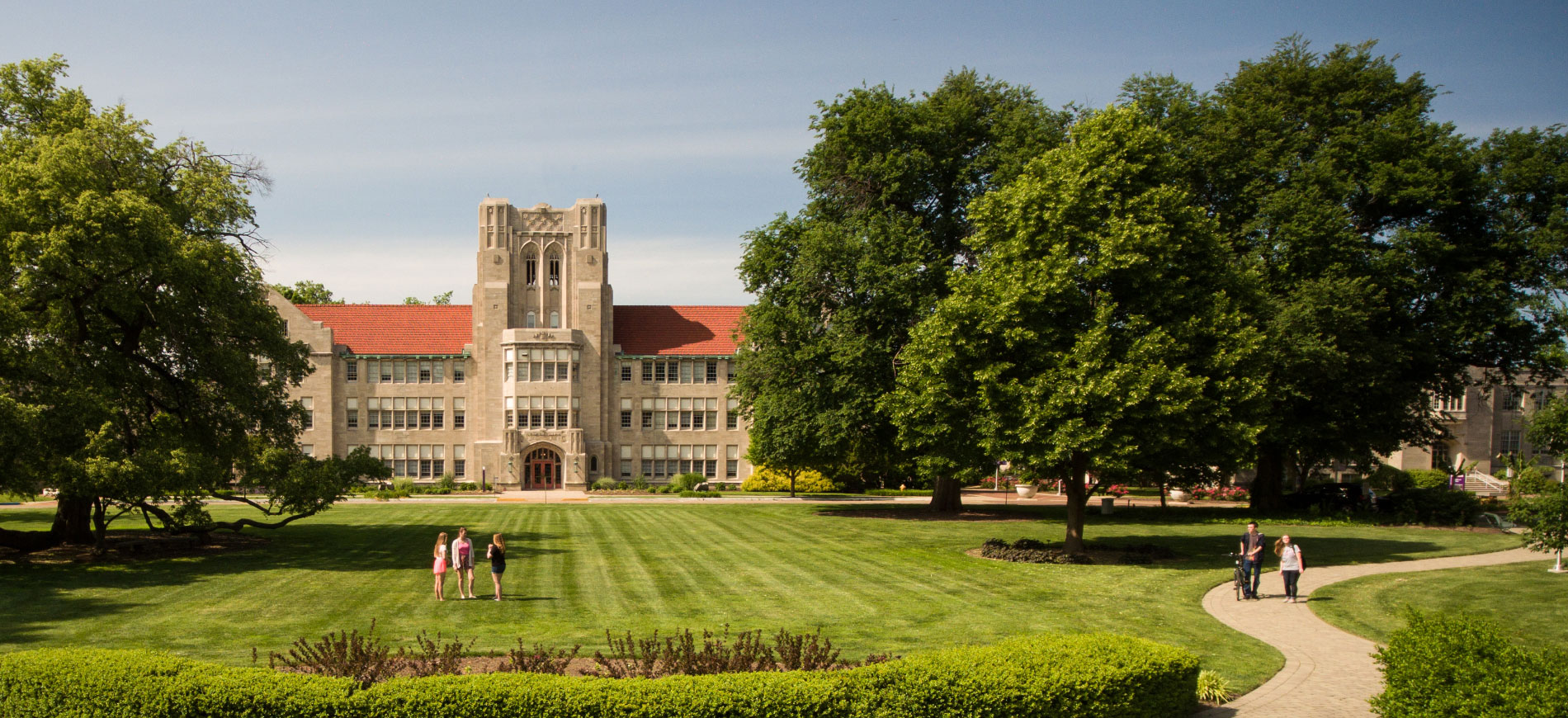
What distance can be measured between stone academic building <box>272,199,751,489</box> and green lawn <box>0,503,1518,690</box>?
1152 inches

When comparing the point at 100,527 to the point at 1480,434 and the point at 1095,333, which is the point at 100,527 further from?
the point at 1480,434

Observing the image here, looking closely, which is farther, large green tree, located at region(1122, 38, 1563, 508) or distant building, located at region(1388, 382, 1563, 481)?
distant building, located at region(1388, 382, 1563, 481)

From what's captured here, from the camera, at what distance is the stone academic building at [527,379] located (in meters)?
65.7

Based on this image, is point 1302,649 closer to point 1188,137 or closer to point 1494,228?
point 1188,137

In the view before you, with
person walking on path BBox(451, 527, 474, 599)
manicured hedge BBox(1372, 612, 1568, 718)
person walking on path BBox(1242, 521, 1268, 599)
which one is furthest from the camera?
person walking on path BBox(1242, 521, 1268, 599)

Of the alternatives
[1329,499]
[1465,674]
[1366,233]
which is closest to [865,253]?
[1366,233]

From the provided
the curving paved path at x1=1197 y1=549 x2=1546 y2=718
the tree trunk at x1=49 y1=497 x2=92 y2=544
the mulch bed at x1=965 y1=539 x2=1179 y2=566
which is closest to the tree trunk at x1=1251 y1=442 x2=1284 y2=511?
the mulch bed at x1=965 y1=539 x2=1179 y2=566

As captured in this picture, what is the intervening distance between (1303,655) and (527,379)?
55.8 m

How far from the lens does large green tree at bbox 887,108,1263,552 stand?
24.9 metres

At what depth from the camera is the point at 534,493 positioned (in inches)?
2403

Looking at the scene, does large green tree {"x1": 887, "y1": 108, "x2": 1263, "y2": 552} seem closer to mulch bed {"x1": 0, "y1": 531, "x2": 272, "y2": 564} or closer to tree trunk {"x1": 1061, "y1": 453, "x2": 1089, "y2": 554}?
tree trunk {"x1": 1061, "y1": 453, "x2": 1089, "y2": 554}

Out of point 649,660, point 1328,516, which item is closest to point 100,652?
point 649,660

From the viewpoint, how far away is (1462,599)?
21.7 meters

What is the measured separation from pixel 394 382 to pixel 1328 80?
5892 cm
